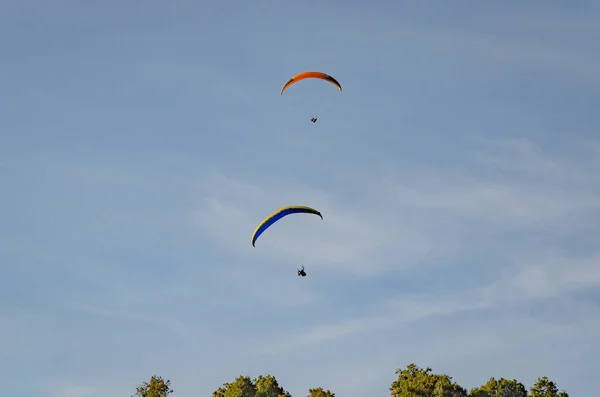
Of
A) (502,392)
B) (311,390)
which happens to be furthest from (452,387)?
(311,390)

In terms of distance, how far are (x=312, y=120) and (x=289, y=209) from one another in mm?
9872

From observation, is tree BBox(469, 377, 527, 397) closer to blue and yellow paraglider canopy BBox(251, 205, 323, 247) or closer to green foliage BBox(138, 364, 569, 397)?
green foliage BBox(138, 364, 569, 397)

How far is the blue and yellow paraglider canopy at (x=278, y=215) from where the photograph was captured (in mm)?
78375

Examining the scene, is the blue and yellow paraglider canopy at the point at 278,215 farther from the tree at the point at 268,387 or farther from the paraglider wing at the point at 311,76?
the tree at the point at 268,387

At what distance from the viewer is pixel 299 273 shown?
3034 inches

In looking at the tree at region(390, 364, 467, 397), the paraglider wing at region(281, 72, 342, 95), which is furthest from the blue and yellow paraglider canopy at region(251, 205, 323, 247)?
the tree at region(390, 364, 467, 397)

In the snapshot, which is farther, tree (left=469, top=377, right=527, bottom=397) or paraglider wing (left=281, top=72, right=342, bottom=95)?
tree (left=469, top=377, right=527, bottom=397)

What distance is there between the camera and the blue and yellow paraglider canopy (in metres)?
78.4

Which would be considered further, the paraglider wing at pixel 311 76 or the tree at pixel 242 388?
the tree at pixel 242 388

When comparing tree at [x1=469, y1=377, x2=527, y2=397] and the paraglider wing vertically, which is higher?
the paraglider wing

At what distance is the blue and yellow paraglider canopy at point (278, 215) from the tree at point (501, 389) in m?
38.4

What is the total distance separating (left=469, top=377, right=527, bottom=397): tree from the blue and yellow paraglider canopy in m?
38.4

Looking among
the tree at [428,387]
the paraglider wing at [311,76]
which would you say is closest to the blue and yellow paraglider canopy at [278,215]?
the paraglider wing at [311,76]

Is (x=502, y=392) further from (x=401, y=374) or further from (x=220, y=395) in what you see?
(x=220, y=395)
